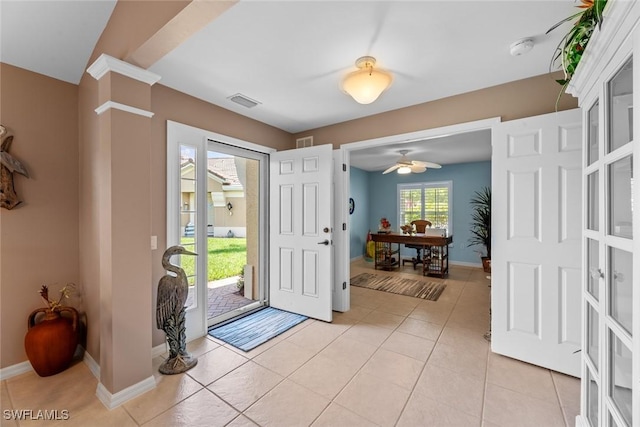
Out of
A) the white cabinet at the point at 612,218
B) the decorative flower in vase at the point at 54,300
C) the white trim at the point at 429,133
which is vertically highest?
the white trim at the point at 429,133

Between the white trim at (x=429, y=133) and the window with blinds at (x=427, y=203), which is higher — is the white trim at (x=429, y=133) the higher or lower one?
the higher one

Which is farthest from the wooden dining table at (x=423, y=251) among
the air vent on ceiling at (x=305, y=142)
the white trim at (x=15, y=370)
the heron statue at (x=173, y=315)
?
the white trim at (x=15, y=370)

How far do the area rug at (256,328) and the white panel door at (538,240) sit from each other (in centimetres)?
206

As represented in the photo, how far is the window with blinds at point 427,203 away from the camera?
21.1 feet

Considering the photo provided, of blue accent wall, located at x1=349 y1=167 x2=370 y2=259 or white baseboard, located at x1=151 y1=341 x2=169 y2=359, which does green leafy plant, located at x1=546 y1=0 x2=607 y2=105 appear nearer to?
white baseboard, located at x1=151 y1=341 x2=169 y2=359

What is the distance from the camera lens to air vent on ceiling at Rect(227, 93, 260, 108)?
104 inches

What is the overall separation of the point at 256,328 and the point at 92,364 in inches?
53.4

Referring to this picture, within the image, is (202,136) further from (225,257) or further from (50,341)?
(225,257)

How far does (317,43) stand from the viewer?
1.81 metres

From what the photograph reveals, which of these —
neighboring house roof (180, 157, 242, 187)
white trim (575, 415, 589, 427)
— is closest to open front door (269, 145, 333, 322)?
white trim (575, 415, 589, 427)

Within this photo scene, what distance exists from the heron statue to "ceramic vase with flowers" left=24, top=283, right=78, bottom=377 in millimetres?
670

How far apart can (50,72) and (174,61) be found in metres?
1.03

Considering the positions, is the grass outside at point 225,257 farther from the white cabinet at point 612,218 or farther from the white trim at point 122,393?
the white cabinet at point 612,218

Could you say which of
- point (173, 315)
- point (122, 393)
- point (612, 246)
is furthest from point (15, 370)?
point (612, 246)
